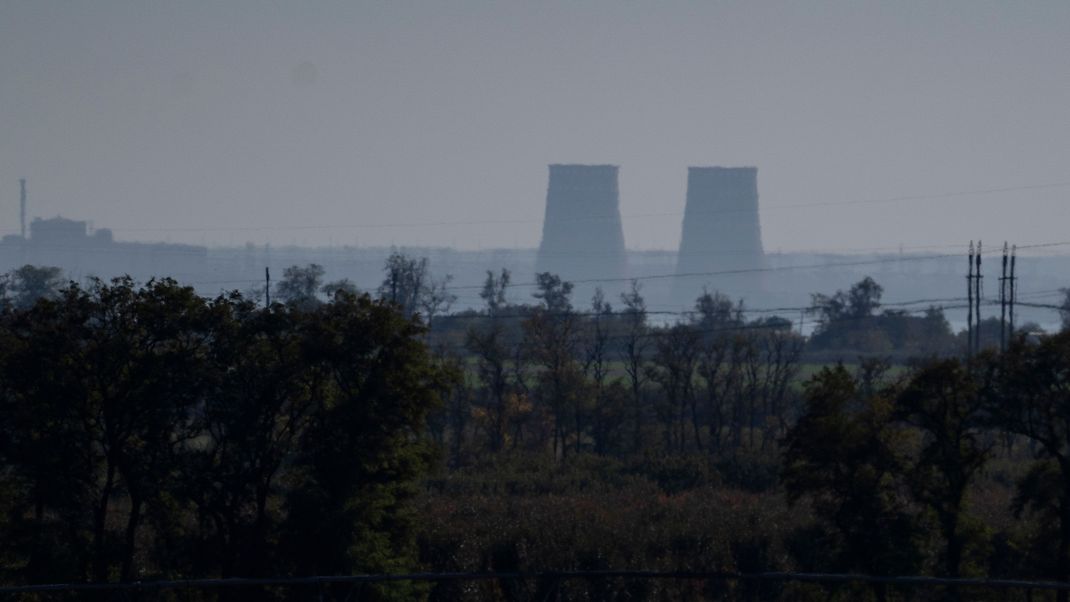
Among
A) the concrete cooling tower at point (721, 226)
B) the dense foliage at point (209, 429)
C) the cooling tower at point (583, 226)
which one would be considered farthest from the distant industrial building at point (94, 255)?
the dense foliage at point (209, 429)

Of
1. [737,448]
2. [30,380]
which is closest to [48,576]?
[30,380]

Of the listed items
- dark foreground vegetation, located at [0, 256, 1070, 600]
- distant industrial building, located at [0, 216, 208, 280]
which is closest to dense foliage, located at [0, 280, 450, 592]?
dark foreground vegetation, located at [0, 256, 1070, 600]

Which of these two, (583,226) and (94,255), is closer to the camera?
(94,255)

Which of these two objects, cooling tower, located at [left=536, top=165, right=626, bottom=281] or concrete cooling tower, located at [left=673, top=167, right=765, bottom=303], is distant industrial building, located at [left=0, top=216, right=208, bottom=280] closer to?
cooling tower, located at [left=536, top=165, right=626, bottom=281]

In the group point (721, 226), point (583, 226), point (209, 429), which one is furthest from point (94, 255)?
point (209, 429)

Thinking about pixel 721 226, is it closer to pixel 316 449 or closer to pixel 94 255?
pixel 94 255

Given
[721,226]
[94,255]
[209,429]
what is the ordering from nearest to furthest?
[209,429] < [94,255] < [721,226]
